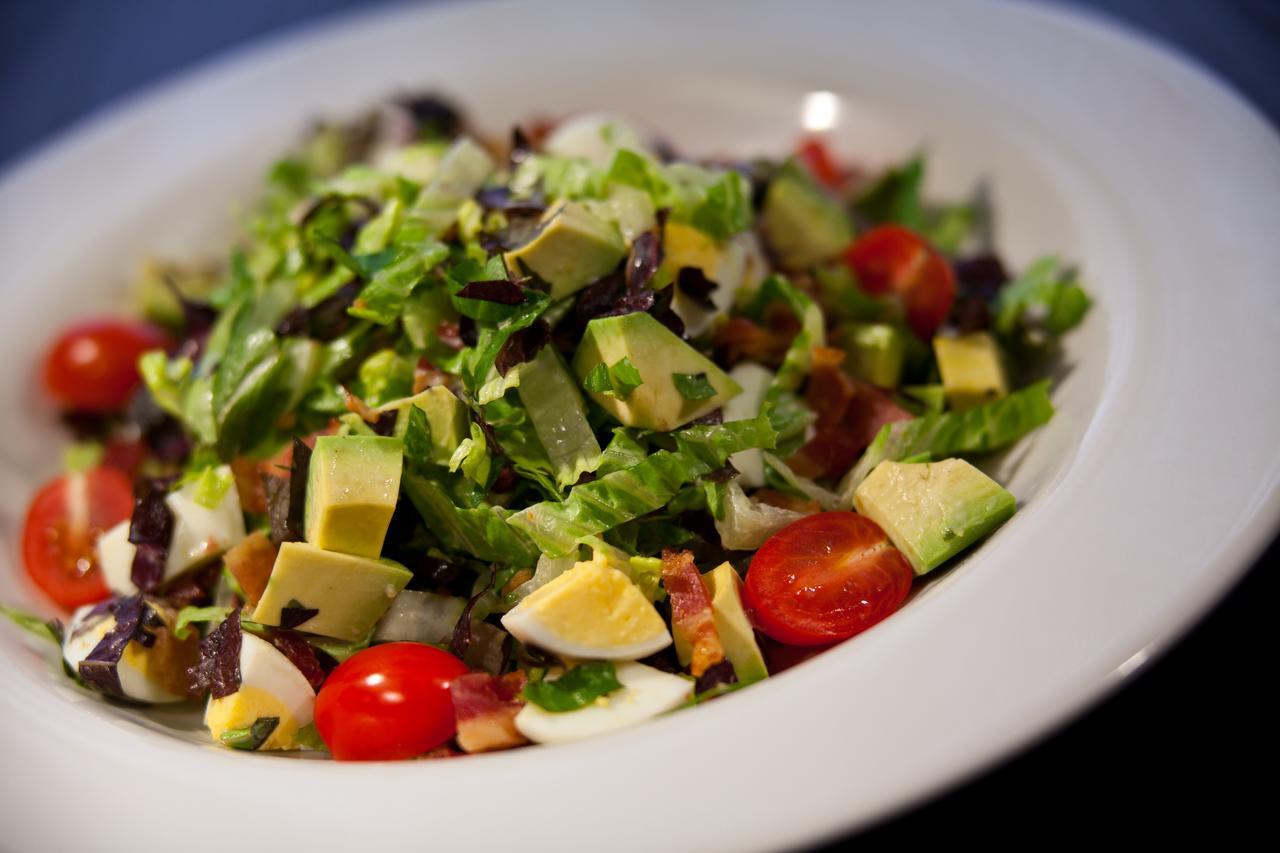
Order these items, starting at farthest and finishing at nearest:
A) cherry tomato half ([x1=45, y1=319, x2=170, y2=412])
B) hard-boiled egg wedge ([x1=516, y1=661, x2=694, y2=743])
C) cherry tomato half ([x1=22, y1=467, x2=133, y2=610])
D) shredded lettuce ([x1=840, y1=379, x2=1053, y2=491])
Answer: cherry tomato half ([x1=45, y1=319, x2=170, y2=412]), cherry tomato half ([x1=22, y1=467, x2=133, y2=610]), shredded lettuce ([x1=840, y1=379, x2=1053, y2=491]), hard-boiled egg wedge ([x1=516, y1=661, x2=694, y2=743])

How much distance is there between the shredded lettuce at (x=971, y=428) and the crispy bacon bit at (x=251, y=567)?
1.43m

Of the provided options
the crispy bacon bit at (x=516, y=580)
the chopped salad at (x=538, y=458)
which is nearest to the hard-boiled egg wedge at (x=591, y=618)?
the chopped salad at (x=538, y=458)

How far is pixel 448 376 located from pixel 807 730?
4.39 feet

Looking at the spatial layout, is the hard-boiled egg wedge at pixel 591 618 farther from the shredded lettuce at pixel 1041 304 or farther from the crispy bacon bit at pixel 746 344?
the shredded lettuce at pixel 1041 304

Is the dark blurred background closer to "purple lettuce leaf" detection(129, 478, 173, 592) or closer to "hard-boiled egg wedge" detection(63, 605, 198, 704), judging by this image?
"hard-boiled egg wedge" detection(63, 605, 198, 704)

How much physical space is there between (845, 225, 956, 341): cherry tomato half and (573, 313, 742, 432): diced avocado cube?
0.86 metres

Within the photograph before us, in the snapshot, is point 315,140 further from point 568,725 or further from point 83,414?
point 568,725

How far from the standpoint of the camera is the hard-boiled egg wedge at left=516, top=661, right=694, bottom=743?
2.00 meters

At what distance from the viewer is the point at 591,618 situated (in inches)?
83.6

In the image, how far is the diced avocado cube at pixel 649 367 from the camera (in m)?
2.36

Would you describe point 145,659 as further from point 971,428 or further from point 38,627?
point 971,428

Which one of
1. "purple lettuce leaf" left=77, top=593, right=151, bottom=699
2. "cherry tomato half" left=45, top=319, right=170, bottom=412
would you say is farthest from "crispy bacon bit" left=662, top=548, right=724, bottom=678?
"cherry tomato half" left=45, top=319, right=170, bottom=412

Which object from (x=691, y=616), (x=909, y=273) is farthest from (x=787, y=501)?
(x=909, y=273)

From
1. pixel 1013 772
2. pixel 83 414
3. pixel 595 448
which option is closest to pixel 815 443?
pixel 595 448
